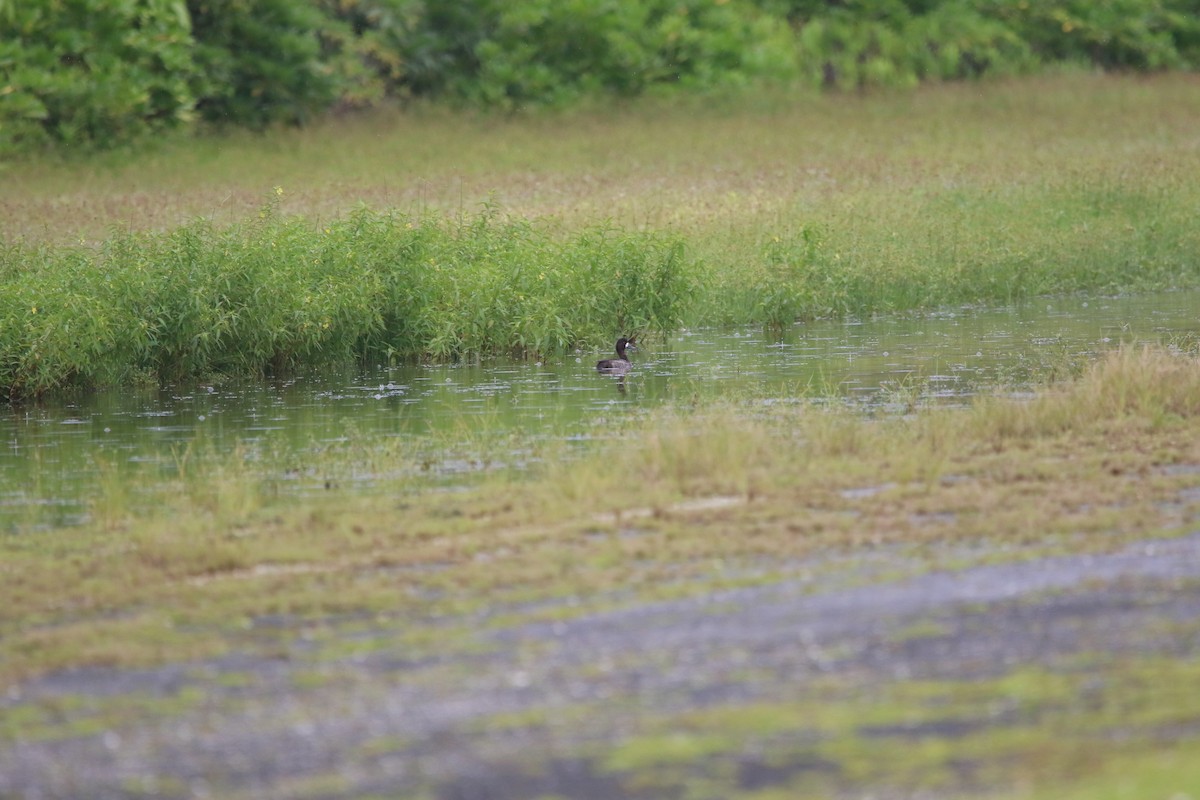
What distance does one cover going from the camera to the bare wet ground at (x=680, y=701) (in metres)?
6.89

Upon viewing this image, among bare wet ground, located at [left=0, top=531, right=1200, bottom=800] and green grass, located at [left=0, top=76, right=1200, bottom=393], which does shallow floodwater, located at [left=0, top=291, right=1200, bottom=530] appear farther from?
bare wet ground, located at [left=0, top=531, right=1200, bottom=800]

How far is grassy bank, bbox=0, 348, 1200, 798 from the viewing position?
7188mm

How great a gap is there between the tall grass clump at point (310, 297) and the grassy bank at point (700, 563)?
203 inches

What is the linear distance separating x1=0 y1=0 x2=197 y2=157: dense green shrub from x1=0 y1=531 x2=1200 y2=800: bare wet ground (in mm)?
27350

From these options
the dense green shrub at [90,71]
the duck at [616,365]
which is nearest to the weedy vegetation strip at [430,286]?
the duck at [616,365]

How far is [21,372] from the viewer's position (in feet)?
54.3

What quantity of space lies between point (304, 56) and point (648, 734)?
33404mm

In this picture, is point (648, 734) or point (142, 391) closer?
point (648, 734)

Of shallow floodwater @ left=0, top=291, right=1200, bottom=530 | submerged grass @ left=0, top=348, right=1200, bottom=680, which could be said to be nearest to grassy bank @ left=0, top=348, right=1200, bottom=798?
submerged grass @ left=0, top=348, right=1200, bottom=680

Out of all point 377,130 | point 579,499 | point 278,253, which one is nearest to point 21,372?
point 278,253

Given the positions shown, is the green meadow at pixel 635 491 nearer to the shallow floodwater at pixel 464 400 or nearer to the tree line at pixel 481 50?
the shallow floodwater at pixel 464 400

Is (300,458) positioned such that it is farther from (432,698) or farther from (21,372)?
(432,698)

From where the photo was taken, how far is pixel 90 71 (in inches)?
1399

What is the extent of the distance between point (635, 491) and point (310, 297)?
7330 millimetres
